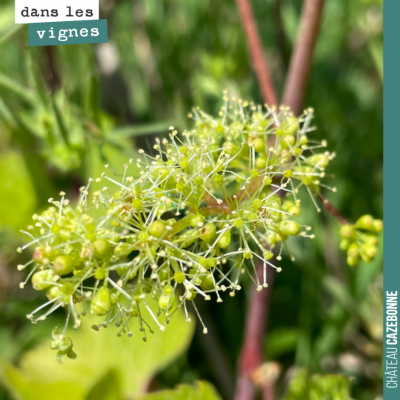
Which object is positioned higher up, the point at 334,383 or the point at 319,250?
the point at 319,250

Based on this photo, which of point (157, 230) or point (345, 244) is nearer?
point (157, 230)

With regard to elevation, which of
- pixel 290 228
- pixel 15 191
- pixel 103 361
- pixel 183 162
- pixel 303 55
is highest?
pixel 303 55

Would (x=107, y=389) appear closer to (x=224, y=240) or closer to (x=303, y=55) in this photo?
(x=224, y=240)

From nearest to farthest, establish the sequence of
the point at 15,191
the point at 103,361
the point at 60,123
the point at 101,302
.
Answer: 1. the point at 101,302
2. the point at 60,123
3. the point at 103,361
4. the point at 15,191

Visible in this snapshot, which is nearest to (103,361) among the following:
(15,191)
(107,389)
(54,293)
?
(107,389)

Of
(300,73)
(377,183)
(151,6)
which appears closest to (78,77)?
(151,6)

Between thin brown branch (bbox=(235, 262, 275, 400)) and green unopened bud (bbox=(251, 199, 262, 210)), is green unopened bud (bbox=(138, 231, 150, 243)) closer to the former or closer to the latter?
green unopened bud (bbox=(251, 199, 262, 210))

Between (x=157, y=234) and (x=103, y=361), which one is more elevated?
(x=157, y=234)

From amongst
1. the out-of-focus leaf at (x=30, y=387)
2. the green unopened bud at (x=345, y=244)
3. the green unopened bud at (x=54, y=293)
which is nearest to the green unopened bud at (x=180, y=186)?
the green unopened bud at (x=54, y=293)

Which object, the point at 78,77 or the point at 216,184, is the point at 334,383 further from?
the point at 78,77
